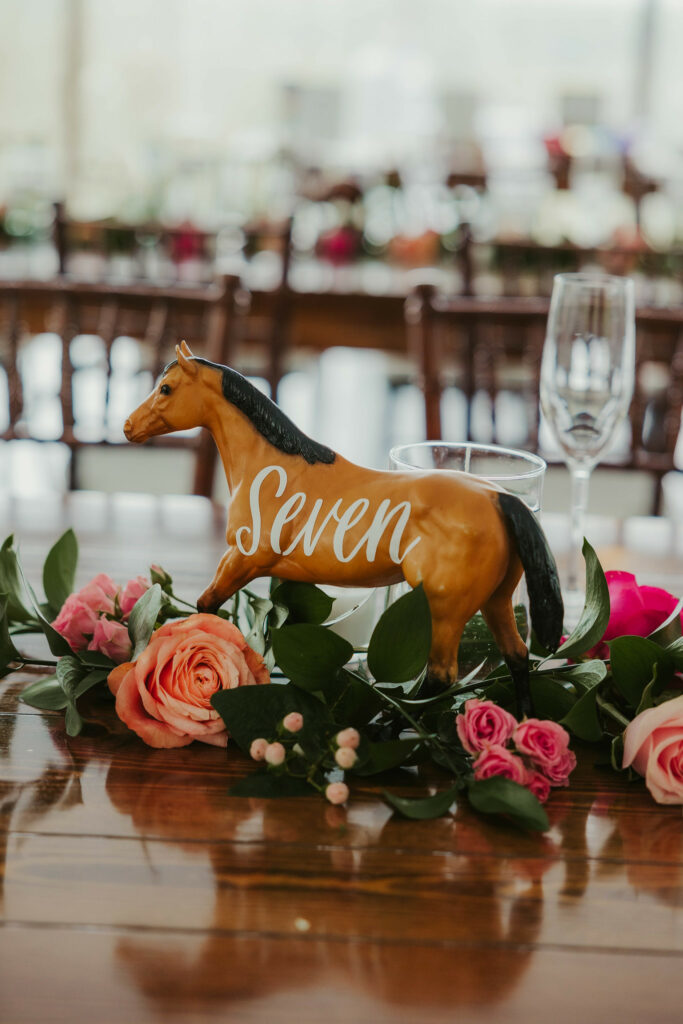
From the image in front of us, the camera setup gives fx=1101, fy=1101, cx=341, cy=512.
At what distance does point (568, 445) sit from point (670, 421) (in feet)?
2.26

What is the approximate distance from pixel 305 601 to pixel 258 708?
8 centimetres

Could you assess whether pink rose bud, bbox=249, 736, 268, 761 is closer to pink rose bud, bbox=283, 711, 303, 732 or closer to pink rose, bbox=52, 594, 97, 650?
pink rose bud, bbox=283, 711, 303, 732

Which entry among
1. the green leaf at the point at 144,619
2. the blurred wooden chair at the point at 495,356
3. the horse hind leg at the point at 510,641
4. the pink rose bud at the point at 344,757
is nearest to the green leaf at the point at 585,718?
the horse hind leg at the point at 510,641

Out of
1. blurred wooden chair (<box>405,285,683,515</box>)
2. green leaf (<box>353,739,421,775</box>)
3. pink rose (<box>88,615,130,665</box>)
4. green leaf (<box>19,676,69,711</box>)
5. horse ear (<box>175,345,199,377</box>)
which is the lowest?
green leaf (<box>353,739,421,775</box>)

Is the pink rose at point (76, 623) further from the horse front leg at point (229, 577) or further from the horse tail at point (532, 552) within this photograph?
the horse tail at point (532, 552)

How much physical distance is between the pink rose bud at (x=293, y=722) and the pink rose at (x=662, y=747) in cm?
18

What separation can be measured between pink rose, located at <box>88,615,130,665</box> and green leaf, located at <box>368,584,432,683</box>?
0.17m

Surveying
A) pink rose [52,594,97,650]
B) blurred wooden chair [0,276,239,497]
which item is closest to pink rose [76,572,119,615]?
pink rose [52,594,97,650]

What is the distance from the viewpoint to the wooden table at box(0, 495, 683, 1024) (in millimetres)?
429

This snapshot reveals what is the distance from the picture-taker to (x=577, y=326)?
877 mm

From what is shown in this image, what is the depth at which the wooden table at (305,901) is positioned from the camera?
0.43 metres

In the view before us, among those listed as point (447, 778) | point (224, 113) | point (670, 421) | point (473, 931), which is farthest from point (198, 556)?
point (224, 113)

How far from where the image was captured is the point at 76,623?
0.69m

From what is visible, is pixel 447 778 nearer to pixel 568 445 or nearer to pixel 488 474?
pixel 488 474
